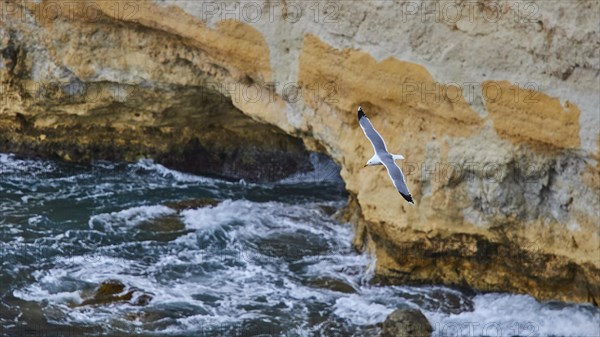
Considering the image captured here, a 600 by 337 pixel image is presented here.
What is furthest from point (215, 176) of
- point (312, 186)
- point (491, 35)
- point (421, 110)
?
point (491, 35)

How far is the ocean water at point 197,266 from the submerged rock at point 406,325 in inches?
5.5

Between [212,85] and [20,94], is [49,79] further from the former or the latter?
[212,85]

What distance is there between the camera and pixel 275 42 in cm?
946

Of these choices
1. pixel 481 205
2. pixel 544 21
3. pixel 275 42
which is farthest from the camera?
pixel 275 42

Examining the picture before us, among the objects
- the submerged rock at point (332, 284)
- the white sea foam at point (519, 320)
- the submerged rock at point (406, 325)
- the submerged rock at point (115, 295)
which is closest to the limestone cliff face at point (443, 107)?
the white sea foam at point (519, 320)

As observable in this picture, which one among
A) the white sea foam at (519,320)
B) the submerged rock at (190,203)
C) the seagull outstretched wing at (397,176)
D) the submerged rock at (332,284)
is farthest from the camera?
the submerged rock at (190,203)

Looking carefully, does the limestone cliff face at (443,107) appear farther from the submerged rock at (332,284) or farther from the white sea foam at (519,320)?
the submerged rock at (332,284)

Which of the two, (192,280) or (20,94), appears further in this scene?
(20,94)

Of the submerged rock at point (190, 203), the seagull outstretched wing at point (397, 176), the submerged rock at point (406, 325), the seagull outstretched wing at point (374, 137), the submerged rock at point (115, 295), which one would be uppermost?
the seagull outstretched wing at point (374, 137)

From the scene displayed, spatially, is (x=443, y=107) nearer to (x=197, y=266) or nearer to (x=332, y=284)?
(x=332, y=284)

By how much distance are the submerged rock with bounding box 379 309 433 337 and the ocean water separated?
5.5 inches

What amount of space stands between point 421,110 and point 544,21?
4.27 ft

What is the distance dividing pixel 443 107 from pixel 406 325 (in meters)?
1.86

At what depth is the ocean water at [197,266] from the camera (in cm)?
848
